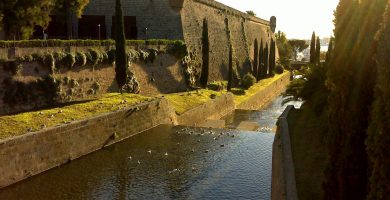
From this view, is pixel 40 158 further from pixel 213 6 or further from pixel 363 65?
pixel 213 6

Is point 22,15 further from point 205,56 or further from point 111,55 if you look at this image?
point 205,56

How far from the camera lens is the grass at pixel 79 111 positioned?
Answer: 19078 millimetres

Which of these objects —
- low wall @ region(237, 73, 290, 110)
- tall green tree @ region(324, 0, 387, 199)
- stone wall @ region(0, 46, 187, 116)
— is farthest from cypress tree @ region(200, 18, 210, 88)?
tall green tree @ region(324, 0, 387, 199)

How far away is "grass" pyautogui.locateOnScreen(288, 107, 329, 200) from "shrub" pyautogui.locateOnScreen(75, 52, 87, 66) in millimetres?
14043

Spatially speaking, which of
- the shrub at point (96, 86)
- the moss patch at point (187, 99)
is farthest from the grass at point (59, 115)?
the moss patch at point (187, 99)

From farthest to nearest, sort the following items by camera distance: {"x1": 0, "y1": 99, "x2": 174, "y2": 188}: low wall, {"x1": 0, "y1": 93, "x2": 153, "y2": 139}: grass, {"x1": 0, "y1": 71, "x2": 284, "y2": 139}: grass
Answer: {"x1": 0, "y1": 71, "x2": 284, "y2": 139}: grass → {"x1": 0, "y1": 93, "x2": 153, "y2": 139}: grass → {"x1": 0, "y1": 99, "x2": 174, "y2": 188}: low wall

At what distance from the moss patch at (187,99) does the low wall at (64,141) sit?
17.0 feet

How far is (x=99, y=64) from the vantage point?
100.0 feet

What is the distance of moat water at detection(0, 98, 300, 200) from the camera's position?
53.6 ft

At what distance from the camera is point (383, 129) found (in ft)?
22.7

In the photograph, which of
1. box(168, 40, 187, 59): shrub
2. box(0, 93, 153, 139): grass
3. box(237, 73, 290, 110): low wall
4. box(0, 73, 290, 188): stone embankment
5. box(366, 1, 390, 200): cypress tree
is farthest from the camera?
box(237, 73, 290, 110): low wall

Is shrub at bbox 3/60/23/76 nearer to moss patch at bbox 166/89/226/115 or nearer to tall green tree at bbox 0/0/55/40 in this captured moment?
tall green tree at bbox 0/0/55/40

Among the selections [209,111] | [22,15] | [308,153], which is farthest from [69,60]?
[308,153]

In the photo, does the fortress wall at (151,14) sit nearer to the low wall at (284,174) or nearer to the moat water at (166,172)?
the moat water at (166,172)
